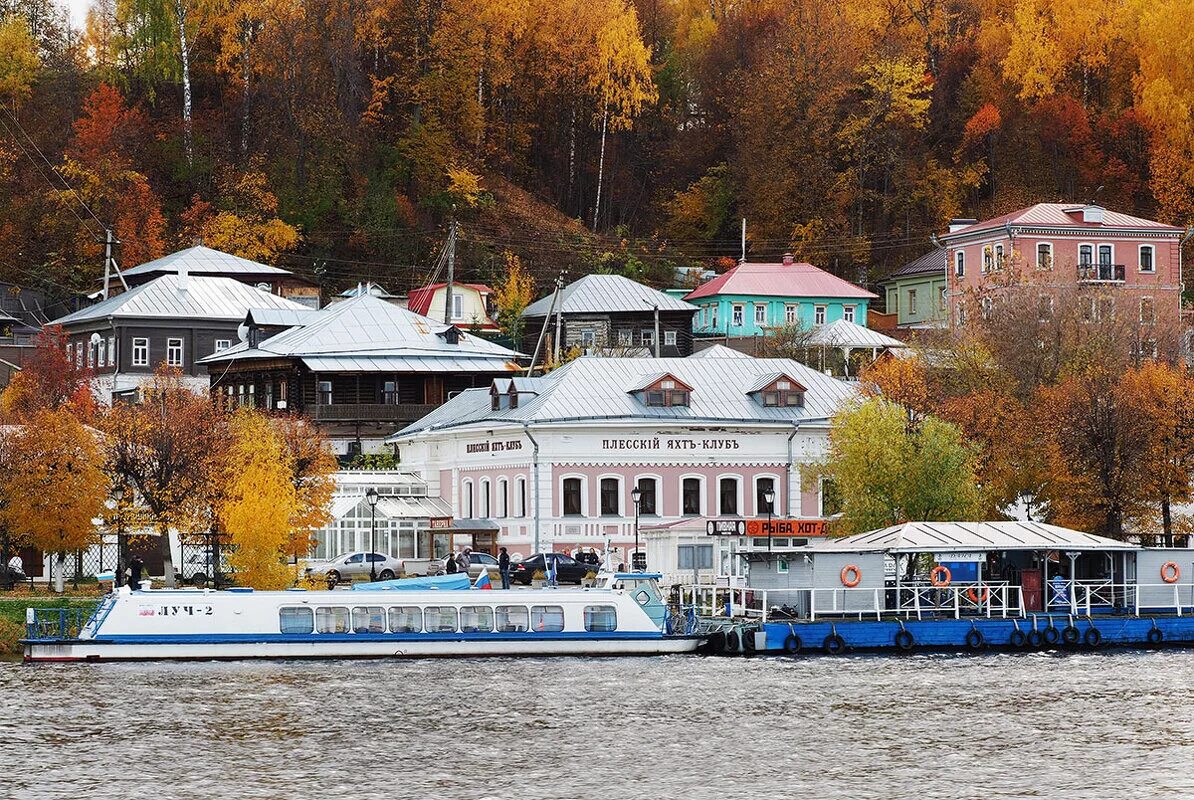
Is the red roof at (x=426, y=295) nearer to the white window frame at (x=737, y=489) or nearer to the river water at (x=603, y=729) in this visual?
the white window frame at (x=737, y=489)

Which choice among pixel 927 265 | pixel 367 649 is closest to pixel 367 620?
pixel 367 649

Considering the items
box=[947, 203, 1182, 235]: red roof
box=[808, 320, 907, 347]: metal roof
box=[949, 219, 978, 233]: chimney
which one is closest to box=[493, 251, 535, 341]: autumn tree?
box=[808, 320, 907, 347]: metal roof

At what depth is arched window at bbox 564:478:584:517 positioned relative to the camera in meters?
78.7

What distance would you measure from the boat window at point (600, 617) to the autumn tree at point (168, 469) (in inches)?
560

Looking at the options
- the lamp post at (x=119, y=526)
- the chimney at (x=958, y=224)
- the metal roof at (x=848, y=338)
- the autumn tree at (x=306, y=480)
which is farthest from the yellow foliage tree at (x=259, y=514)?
the chimney at (x=958, y=224)

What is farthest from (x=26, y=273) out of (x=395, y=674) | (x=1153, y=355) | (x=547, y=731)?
(x=547, y=731)

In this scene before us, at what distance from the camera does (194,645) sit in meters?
59.3

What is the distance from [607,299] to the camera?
11775 cm

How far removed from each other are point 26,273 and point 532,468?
2111 inches

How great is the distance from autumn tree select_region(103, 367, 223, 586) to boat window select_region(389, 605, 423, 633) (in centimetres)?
1004

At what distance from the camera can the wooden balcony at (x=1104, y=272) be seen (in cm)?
11138

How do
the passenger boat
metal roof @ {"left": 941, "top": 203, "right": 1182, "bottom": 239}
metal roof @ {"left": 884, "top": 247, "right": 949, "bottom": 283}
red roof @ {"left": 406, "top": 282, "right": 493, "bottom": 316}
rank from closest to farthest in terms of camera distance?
the passenger boat → metal roof @ {"left": 941, "top": 203, "right": 1182, "bottom": 239} → red roof @ {"left": 406, "top": 282, "right": 493, "bottom": 316} → metal roof @ {"left": 884, "top": 247, "right": 949, "bottom": 283}

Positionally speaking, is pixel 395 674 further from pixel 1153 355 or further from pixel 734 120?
pixel 734 120

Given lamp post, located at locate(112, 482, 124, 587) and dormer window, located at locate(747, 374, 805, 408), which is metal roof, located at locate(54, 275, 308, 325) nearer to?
dormer window, located at locate(747, 374, 805, 408)
